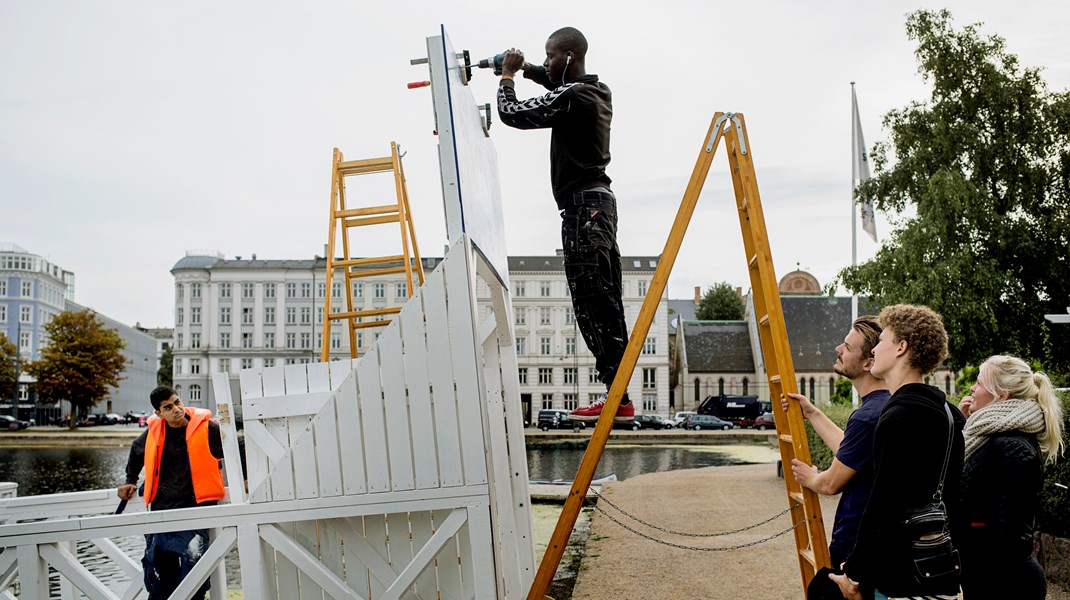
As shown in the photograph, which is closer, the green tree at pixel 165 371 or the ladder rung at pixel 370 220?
the ladder rung at pixel 370 220

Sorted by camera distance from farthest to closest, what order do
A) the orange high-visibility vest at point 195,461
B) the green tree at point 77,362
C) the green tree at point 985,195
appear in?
1. the green tree at point 77,362
2. the green tree at point 985,195
3. the orange high-visibility vest at point 195,461

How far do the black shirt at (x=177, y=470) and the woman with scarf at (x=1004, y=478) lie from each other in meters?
4.80

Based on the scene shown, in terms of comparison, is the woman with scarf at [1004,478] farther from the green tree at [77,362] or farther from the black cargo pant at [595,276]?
the green tree at [77,362]

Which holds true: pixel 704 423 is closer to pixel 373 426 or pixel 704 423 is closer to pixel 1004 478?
pixel 1004 478

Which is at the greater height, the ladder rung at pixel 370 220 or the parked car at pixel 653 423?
the ladder rung at pixel 370 220

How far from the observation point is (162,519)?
13.8ft

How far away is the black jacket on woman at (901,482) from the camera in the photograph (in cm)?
292

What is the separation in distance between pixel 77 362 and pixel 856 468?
2536 inches

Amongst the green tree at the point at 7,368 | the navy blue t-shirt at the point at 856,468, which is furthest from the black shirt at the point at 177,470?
the green tree at the point at 7,368

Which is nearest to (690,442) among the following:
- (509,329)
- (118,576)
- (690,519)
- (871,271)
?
(871,271)

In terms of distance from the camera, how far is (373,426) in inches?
155

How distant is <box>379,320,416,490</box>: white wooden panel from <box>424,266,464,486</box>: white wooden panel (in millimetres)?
133

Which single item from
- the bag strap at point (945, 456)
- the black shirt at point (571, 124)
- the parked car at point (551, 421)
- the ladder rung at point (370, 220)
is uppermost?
the ladder rung at point (370, 220)

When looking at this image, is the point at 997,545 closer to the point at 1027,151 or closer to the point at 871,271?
the point at 871,271
